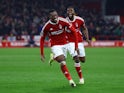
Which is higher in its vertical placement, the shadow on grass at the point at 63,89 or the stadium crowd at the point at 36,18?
the shadow on grass at the point at 63,89

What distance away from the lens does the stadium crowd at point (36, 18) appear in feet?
134

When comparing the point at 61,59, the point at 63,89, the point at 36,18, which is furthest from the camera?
the point at 36,18

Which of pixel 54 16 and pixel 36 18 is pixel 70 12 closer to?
pixel 54 16

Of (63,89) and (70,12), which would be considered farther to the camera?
(70,12)

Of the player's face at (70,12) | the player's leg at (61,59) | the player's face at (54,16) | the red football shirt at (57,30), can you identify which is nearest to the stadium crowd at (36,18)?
the player's face at (70,12)

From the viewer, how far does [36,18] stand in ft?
142

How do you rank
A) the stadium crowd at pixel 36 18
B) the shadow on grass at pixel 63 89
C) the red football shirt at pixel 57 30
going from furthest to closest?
the stadium crowd at pixel 36 18 < the red football shirt at pixel 57 30 < the shadow on grass at pixel 63 89

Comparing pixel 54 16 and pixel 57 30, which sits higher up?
pixel 54 16

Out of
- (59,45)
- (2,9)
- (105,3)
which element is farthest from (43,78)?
(105,3)

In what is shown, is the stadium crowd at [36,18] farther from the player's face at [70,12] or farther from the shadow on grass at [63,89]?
the shadow on grass at [63,89]

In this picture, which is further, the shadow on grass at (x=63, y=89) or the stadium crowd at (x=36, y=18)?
the stadium crowd at (x=36, y=18)

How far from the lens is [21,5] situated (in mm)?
44875

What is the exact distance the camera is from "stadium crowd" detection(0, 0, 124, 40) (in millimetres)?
40844

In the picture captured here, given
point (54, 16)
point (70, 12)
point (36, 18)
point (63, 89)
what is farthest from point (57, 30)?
point (36, 18)
